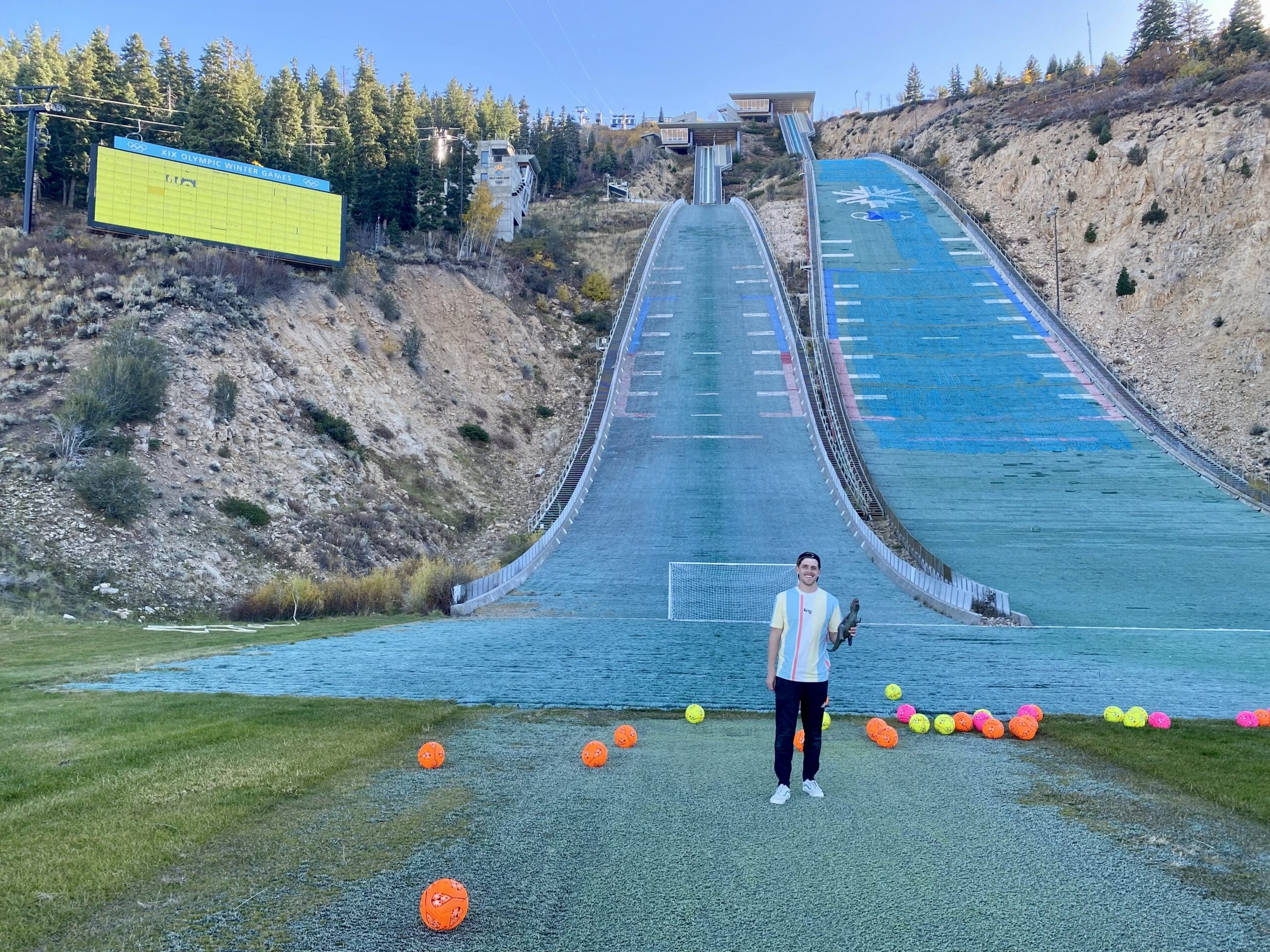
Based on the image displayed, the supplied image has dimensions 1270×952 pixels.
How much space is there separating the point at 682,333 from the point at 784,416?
A: 12.5 meters

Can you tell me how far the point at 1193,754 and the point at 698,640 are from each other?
30.2 ft

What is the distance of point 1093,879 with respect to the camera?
5008 millimetres

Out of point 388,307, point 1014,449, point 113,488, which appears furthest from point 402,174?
point 1014,449

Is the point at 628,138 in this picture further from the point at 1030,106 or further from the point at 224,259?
the point at 224,259

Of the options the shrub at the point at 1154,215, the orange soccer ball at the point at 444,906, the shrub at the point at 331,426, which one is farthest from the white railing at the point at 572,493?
the shrub at the point at 1154,215

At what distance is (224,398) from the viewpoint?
2789 centimetres

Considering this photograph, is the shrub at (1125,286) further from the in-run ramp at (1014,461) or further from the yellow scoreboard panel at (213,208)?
the yellow scoreboard panel at (213,208)

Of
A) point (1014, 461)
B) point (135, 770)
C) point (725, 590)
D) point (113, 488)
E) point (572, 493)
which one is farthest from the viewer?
point (1014, 461)

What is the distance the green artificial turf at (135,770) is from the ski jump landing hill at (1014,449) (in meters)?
16.1

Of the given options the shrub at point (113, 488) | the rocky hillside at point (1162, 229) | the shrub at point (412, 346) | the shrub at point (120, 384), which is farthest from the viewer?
the shrub at point (412, 346)

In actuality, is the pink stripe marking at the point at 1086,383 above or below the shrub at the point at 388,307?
below

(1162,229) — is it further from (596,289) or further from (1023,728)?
(1023,728)

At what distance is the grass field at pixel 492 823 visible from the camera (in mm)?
4445

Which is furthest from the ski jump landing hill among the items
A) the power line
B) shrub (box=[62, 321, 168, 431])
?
the power line
